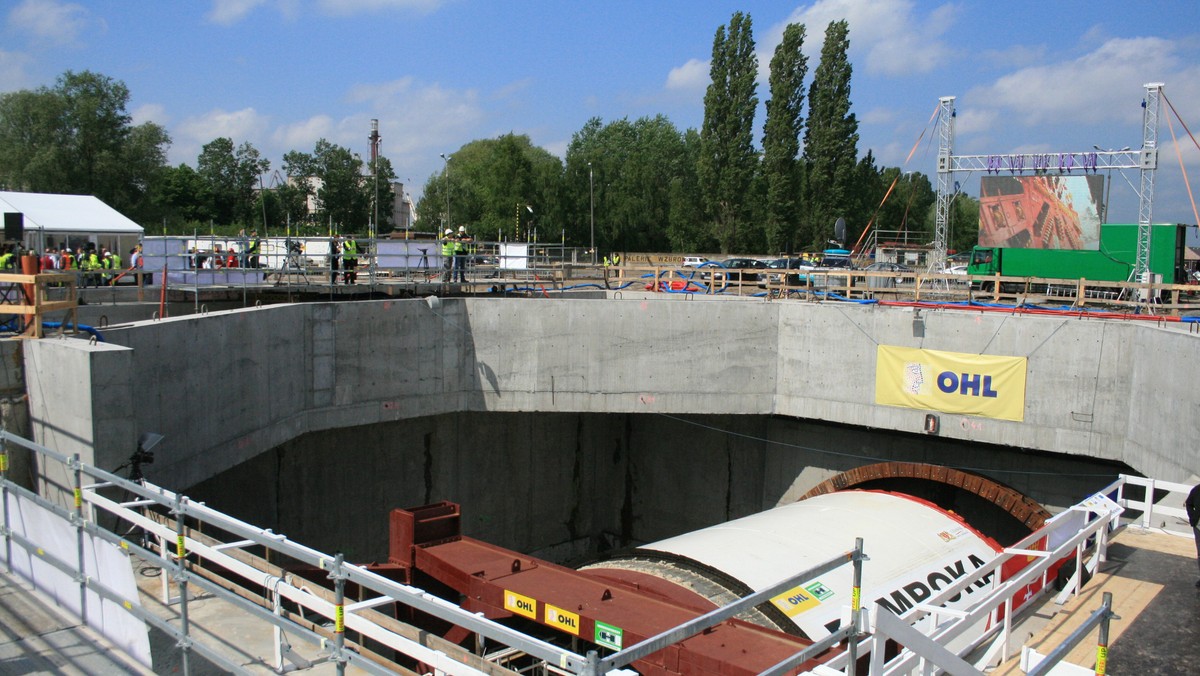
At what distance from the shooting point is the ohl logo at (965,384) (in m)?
17.5

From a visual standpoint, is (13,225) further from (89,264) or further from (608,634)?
(608,634)

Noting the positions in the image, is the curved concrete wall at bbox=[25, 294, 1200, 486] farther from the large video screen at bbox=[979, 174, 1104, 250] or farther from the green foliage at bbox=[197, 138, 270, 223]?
the green foliage at bbox=[197, 138, 270, 223]

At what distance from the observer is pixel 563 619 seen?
7227 mm

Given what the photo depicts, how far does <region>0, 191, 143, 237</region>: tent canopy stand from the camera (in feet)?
87.3

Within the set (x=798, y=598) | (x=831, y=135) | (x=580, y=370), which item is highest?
(x=831, y=135)

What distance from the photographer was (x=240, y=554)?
760 cm

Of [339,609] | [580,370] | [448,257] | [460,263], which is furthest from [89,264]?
[339,609]

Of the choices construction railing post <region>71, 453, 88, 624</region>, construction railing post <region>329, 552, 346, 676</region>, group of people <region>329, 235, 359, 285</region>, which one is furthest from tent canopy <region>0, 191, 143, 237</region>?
construction railing post <region>329, 552, 346, 676</region>

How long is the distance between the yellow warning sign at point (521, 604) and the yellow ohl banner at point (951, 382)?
12704 millimetres

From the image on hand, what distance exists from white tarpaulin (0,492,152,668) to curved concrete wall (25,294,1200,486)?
2434 mm

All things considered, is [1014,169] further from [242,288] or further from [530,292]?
[242,288]

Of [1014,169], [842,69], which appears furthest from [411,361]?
[842,69]

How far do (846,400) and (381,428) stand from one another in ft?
33.6

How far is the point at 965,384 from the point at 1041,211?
735 inches
